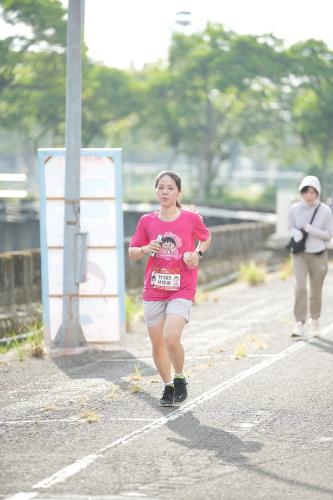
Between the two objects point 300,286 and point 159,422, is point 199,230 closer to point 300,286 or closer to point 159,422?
point 159,422

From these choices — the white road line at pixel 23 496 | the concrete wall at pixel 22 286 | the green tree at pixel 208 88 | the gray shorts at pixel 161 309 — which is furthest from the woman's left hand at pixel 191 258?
the green tree at pixel 208 88

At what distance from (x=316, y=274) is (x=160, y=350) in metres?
4.68

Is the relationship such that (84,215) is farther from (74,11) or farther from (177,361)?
(177,361)

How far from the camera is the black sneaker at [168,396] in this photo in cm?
954

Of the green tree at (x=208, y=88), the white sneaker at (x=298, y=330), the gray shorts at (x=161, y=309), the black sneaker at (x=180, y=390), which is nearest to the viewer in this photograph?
the gray shorts at (x=161, y=309)

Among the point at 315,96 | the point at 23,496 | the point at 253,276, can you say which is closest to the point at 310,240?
the point at 23,496

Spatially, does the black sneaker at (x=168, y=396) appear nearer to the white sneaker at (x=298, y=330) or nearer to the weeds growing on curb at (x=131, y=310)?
the white sneaker at (x=298, y=330)

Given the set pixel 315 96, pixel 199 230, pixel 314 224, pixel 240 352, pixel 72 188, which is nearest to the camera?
pixel 199 230

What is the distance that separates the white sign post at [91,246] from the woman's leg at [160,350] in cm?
399

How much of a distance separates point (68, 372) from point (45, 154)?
2.89 metres

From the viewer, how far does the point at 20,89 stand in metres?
50.5

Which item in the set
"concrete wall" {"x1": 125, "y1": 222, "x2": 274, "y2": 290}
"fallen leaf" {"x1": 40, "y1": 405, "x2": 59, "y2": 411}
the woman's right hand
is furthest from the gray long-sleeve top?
"concrete wall" {"x1": 125, "y1": 222, "x2": 274, "y2": 290}

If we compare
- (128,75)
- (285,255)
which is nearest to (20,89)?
(128,75)

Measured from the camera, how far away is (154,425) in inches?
345
